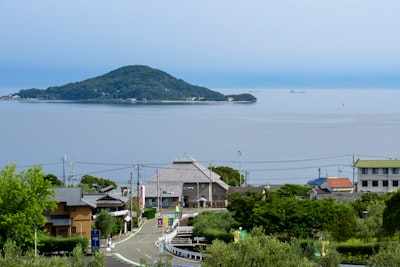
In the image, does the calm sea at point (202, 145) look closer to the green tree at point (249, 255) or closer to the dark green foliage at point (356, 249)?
the dark green foliage at point (356, 249)

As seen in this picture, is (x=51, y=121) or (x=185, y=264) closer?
(x=185, y=264)

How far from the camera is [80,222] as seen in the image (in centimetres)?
3212

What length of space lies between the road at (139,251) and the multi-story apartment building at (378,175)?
20.0 metres

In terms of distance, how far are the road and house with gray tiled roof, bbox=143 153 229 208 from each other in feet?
37.7

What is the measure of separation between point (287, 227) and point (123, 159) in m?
61.9

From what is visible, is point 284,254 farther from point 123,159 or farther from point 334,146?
point 334,146

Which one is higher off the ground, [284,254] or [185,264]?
[284,254]

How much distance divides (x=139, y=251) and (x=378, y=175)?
26970 millimetres

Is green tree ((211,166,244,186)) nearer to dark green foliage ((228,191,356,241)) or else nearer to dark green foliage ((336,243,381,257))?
dark green foliage ((228,191,356,241))

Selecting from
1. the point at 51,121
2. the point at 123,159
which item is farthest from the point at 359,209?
the point at 51,121

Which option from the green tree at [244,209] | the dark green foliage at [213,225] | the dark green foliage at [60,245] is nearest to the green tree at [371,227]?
the green tree at [244,209]

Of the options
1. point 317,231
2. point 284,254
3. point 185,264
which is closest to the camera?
point 284,254

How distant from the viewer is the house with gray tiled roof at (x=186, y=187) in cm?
4869

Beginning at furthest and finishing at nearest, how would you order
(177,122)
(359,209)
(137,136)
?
(177,122), (137,136), (359,209)
